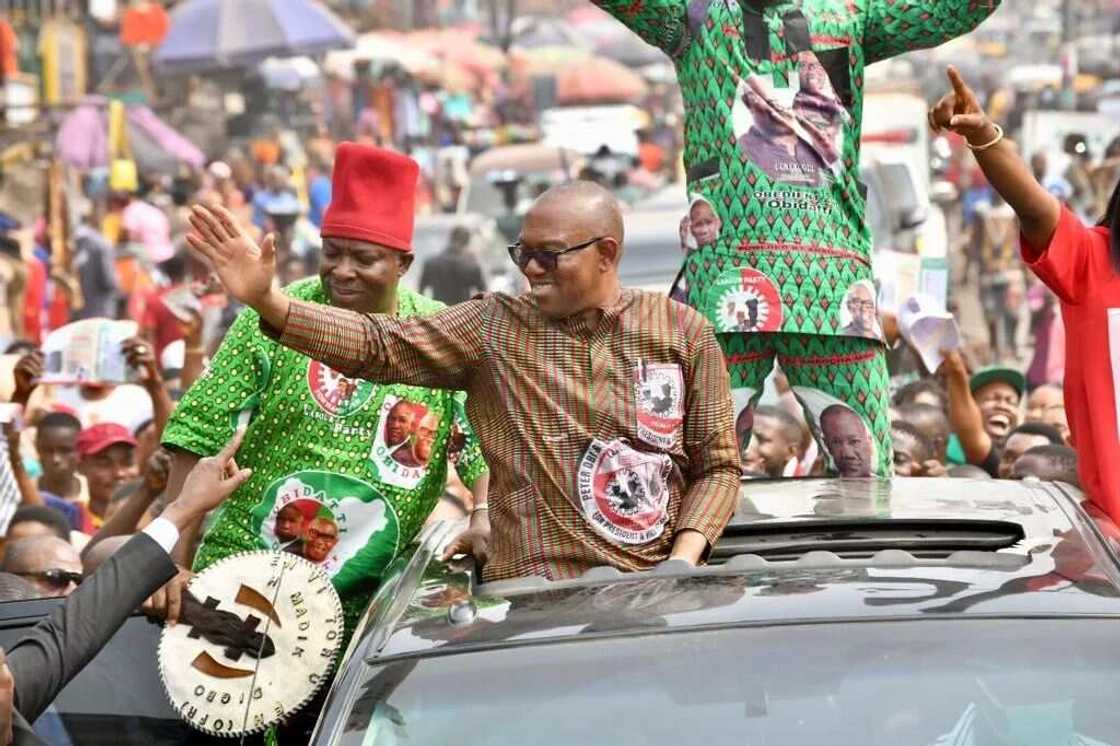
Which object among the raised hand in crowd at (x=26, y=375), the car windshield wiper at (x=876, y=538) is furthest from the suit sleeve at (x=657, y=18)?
the raised hand in crowd at (x=26, y=375)

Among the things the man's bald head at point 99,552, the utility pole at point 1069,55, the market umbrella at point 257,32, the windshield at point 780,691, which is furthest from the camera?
the utility pole at point 1069,55

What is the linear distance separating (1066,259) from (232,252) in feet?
5.51

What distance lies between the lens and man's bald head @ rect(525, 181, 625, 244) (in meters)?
4.16

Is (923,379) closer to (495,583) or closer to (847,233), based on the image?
(847,233)

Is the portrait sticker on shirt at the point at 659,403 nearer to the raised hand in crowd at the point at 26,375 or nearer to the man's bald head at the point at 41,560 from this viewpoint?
the man's bald head at the point at 41,560

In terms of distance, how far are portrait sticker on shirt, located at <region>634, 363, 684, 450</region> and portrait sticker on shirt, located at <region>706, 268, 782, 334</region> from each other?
1.00 m

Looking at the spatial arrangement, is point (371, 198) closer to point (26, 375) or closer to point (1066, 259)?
point (1066, 259)

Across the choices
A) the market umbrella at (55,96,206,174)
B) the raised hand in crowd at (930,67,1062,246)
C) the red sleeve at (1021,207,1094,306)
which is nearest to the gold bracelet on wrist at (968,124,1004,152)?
the raised hand in crowd at (930,67,1062,246)

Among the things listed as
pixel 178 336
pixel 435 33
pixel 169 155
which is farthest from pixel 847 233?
pixel 435 33

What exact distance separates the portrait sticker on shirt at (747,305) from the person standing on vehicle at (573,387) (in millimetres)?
910

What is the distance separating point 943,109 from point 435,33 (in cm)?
2918

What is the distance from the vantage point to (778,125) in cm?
520

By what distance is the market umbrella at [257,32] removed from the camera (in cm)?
2064

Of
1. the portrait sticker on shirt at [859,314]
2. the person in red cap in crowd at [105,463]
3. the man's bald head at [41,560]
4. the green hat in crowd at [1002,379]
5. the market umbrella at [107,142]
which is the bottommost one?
the market umbrella at [107,142]
